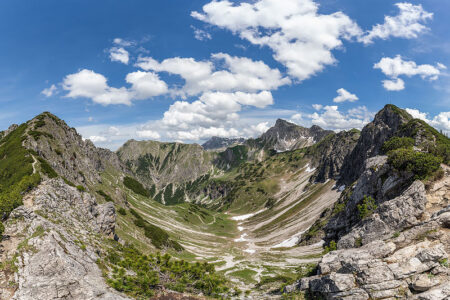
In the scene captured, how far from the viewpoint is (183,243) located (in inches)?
4321

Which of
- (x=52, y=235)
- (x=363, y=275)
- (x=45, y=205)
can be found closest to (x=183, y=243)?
(x=45, y=205)

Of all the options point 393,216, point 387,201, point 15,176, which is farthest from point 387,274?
point 15,176

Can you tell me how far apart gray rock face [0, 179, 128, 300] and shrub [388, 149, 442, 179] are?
46911mm

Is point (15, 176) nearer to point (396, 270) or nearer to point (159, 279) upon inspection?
point (159, 279)

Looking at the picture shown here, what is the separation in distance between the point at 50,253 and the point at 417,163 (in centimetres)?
5585

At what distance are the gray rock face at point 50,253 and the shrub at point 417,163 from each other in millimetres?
46911

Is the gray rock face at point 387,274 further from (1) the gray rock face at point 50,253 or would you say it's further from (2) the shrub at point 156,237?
(2) the shrub at point 156,237

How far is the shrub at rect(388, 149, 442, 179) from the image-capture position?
120ft

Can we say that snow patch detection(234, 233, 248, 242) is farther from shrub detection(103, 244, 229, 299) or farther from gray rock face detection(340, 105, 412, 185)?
shrub detection(103, 244, 229, 299)

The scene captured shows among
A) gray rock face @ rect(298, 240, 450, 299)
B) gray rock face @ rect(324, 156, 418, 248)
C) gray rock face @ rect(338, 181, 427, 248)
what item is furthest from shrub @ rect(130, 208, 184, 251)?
gray rock face @ rect(298, 240, 450, 299)

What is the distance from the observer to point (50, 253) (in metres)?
26.2

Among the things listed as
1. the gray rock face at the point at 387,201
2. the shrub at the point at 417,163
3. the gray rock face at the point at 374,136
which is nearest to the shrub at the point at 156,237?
the gray rock face at the point at 387,201

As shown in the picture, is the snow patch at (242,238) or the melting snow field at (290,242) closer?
the melting snow field at (290,242)

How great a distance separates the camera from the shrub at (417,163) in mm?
36491
